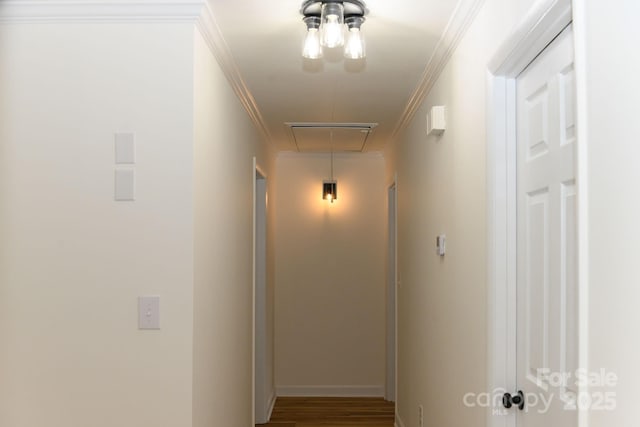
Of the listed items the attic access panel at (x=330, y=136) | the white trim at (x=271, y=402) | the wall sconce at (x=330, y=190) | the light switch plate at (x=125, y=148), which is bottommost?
the white trim at (x=271, y=402)

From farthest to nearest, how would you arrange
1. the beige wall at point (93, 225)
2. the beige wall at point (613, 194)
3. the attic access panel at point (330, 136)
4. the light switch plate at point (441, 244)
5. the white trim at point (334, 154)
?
the white trim at point (334, 154) → the attic access panel at point (330, 136) → the light switch plate at point (441, 244) → the beige wall at point (93, 225) → the beige wall at point (613, 194)

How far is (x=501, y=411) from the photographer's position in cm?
200

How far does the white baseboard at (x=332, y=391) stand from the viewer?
5793 mm

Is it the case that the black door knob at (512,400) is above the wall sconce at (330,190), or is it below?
below

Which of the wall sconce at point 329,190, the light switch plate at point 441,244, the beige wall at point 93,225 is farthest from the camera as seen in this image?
the wall sconce at point 329,190

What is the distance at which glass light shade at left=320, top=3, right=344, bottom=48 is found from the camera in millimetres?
2164

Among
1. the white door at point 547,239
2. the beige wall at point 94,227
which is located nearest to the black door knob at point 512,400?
the white door at point 547,239

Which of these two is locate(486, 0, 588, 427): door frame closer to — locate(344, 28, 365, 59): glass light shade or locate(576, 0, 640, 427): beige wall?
locate(344, 28, 365, 59): glass light shade

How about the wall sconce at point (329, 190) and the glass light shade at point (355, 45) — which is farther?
the wall sconce at point (329, 190)

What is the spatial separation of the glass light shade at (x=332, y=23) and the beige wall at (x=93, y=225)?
0.52m

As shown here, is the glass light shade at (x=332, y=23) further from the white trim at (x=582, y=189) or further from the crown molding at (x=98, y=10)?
the white trim at (x=582, y=189)

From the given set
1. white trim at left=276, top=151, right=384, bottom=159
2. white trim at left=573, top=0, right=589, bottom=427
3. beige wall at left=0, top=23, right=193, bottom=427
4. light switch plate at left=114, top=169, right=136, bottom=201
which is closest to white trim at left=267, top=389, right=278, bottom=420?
white trim at left=276, top=151, right=384, bottom=159

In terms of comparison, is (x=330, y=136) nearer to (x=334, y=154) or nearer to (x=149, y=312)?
(x=334, y=154)

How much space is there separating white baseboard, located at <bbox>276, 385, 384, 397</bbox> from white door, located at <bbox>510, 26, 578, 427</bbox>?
3955mm
